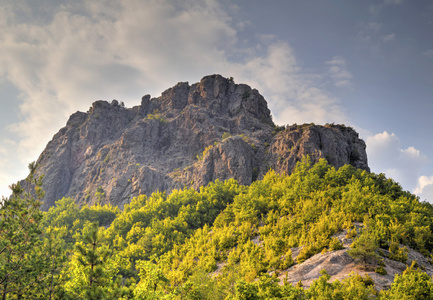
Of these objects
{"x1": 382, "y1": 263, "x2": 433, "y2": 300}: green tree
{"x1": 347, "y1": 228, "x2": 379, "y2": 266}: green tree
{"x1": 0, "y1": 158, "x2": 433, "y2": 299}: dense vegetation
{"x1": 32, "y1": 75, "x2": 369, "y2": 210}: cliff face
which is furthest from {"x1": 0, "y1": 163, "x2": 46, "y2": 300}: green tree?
{"x1": 32, "y1": 75, "x2": 369, "y2": 210}: cliff face

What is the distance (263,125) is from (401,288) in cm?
7270

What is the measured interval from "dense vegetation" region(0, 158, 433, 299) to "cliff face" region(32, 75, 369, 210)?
38.9 feet

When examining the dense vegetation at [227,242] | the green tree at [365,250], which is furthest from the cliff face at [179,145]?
the green tree at [365,250]

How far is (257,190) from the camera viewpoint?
47469mm

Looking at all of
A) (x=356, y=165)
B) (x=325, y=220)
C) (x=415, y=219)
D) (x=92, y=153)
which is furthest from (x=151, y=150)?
(x=415, y=219)

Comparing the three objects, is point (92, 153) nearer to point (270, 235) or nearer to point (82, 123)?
point (82, 123)

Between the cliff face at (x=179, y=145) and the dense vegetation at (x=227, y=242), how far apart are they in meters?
11.9

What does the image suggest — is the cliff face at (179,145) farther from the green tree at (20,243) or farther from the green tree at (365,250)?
the green tree at (20,243)

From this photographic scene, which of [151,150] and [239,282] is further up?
[151,150]

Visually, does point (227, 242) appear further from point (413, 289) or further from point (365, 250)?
point (413, 289)

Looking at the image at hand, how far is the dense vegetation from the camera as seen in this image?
1586cm

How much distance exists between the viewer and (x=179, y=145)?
3410 inches

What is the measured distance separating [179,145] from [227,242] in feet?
176

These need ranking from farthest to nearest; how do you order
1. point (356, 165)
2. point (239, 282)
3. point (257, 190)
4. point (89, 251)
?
point (356, 165) → point (257, 190) → point (239, 282) → point (89, 251)
